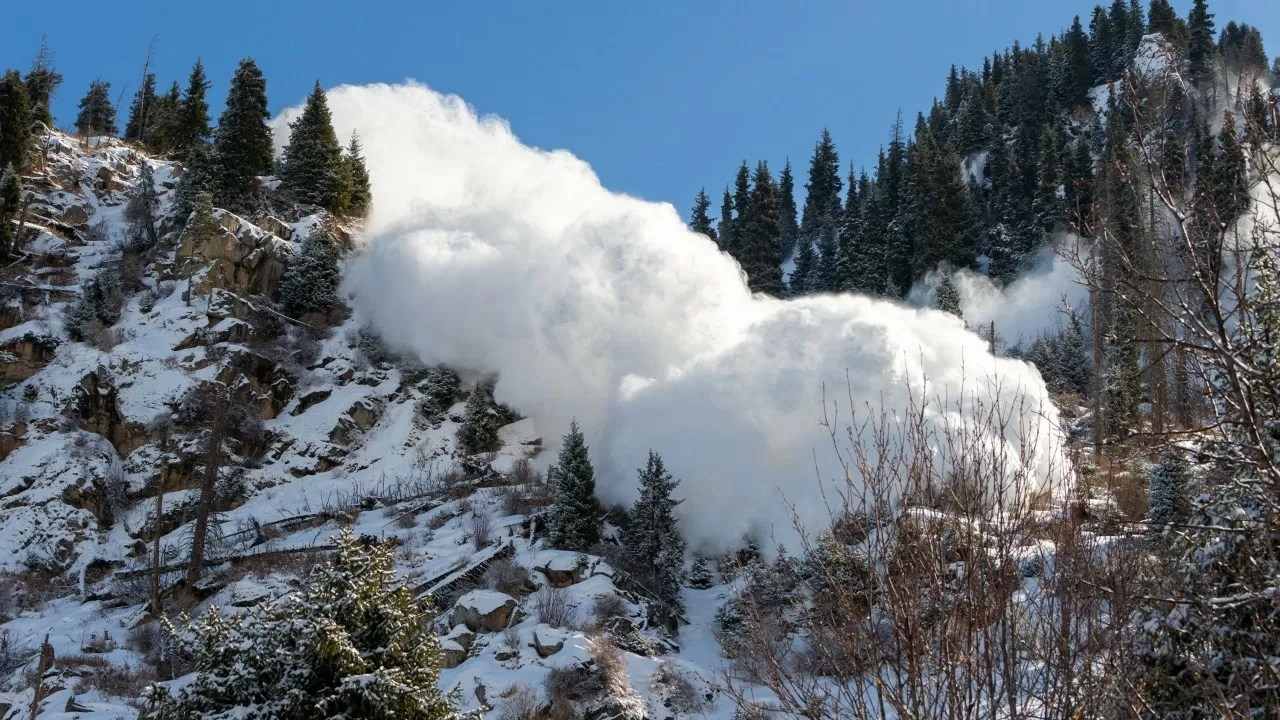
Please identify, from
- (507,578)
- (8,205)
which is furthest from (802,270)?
(8,205)

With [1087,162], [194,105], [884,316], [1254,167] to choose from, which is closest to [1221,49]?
[1087,162]

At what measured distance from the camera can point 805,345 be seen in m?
27.9

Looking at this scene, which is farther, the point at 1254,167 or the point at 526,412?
the point at 526,412

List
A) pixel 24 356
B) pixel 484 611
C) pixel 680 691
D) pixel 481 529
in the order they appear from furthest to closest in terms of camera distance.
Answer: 1. pixel 24 356
2. pixel 481 529
3. pixel 484 611
4. pixel 680 691

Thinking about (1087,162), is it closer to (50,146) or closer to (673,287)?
(673,287)

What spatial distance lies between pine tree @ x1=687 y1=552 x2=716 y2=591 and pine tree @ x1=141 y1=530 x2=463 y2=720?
14.4 metres

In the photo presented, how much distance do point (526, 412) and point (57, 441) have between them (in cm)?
1614

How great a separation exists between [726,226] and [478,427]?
119 ft

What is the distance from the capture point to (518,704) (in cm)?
1543

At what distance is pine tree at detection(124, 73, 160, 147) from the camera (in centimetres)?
5756

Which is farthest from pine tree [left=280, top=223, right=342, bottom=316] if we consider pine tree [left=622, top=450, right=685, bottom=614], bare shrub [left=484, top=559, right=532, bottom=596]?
bare shrub [left=484, top=559, right=532, bottom=596]

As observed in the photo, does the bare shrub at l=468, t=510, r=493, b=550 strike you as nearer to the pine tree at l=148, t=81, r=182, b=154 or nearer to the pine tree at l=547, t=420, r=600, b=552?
the pine tree at l=547, t=420, r=600, b=552

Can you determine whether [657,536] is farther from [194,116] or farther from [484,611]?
[194,116]

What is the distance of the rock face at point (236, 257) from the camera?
1396 inches
